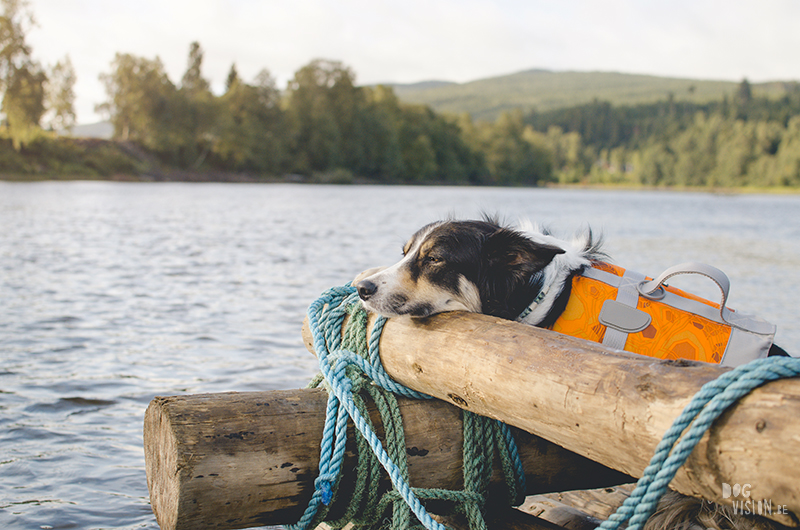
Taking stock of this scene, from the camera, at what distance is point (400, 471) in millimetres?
2938

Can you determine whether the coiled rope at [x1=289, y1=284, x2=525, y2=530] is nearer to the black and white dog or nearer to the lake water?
the black and white dog

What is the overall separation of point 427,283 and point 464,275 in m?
0.26

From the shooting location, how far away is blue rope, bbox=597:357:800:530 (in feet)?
6.24

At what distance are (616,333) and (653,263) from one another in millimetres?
15604

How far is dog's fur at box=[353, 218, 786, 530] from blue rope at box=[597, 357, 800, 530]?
1.77 meters

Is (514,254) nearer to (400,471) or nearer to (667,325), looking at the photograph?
(667,325)

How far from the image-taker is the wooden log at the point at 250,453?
8.47ft

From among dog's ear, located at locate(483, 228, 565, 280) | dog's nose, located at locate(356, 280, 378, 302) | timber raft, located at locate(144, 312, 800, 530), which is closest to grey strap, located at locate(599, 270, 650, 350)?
dog's ear, located at locate(483, 228, 565, 280)

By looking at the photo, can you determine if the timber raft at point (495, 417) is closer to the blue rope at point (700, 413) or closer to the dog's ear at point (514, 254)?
the blue rope at point (700, 413)

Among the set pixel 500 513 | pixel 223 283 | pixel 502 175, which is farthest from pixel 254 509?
pixel 502 175

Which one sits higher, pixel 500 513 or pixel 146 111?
pixel 146 111

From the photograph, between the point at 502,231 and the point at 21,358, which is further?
the point at 21,358

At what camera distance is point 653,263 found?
704 inches

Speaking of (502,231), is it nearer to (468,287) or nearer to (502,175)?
(468,287)
